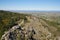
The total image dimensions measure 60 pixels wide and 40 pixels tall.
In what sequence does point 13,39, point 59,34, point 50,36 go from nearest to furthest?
point 13,39 < point 50,36 < point 59,34

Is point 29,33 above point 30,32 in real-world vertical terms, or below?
below

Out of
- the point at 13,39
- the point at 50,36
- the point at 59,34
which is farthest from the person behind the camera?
the point at 59,34

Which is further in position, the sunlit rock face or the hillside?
the hillside

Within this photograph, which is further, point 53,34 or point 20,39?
point 53,34

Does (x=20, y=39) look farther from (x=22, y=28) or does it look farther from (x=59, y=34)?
(x=59, y=34)

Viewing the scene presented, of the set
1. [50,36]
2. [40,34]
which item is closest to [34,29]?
[40,34]

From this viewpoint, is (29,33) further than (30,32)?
No

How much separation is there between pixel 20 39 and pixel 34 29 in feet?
16.7

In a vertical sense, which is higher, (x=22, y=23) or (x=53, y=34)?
(x=22, y=23)

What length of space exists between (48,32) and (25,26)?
5.92 meters

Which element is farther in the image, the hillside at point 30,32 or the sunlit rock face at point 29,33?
the hillside at point 30,32

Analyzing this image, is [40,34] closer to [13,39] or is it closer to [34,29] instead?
[34,29]

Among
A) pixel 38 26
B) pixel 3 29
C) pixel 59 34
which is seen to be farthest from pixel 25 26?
pixel 59 34

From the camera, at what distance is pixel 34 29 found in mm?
30797
